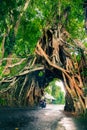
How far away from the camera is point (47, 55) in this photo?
21.6m

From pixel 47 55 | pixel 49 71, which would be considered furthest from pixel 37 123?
pixel 49 71

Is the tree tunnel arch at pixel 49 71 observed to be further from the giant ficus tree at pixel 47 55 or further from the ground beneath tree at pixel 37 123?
the ground beneath tree at pixel 37 123

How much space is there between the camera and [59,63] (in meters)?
20.6

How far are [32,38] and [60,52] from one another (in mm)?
6696

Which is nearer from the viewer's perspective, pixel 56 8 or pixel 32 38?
pixel 56 8

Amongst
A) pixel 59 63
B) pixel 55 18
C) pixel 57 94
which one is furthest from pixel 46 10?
pixel 57 94

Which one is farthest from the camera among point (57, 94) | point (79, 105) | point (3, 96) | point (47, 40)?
point (57, 94)

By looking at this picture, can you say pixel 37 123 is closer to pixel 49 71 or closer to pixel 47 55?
pixel 47 55

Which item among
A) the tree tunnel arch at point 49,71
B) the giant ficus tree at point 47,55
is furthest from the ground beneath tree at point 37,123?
the tree tunnel arch at point 49,71

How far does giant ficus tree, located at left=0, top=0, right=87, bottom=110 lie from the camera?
62.4ft

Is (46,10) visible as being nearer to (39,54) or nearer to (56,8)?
(56,8)

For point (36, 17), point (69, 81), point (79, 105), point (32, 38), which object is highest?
point (36, 17)

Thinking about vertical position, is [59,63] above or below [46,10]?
below

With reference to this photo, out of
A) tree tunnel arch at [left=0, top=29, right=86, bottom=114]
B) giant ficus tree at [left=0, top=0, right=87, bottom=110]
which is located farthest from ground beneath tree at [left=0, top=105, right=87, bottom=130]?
tree tunnel arch at [left=0, top=29, right=86, bottom=114]
